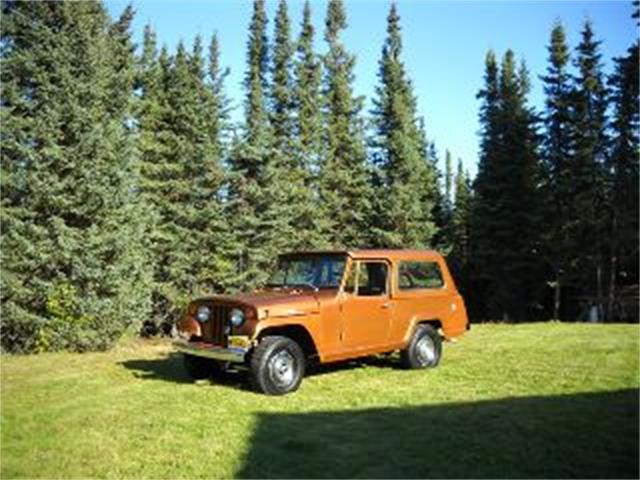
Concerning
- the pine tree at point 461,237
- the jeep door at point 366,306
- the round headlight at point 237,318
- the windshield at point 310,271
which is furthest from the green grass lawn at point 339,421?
the pine tree at point 461,237

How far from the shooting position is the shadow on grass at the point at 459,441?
24.3 feet

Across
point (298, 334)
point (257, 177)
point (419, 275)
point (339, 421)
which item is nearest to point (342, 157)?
point (257, 177)

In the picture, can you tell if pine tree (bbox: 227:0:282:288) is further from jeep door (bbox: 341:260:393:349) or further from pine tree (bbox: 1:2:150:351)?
jeep door (bbox: 341:260:393:349)

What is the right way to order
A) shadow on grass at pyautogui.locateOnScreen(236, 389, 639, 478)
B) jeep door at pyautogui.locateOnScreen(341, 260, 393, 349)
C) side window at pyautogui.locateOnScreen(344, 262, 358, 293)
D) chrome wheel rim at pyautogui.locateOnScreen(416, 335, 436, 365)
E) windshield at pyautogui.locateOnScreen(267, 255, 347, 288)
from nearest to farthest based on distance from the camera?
1. shadow on grass at pyautogui.locateOnScreen(236, 389, 639, 478)
2. jeep door at pyautogui.locateOnScreen(341, 260, 393, 349)
3. side window at pyautogui.locateOnScreen(344, 262, 358, 293)
4. windshield at pyautogui.locateOnScreen(267, 255, 347, 288)
5. chrome wheel rim at pyautogui.locateOnScreen(416, 335, 436, 365)

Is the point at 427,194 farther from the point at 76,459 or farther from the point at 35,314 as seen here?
the point at 76,459

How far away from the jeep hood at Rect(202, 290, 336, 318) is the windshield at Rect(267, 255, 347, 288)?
1.35 ft

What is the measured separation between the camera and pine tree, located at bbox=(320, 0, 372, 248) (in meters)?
46.9

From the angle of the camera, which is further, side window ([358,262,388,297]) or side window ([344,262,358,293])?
side window ([358,262,388,297])

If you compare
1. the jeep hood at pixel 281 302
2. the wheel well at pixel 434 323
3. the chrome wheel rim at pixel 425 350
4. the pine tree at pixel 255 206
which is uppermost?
the pine tree at pixel 255 206

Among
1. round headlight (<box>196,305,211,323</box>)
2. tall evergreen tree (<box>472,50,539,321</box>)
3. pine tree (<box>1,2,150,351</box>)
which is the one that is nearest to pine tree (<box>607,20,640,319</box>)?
tall evergreen tree (<box>472,50,539,321</box>)

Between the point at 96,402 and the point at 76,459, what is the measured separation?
2673mm

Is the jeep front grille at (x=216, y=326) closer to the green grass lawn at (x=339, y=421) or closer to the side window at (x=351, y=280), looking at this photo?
the green grass lawn at (x=339, y=421)

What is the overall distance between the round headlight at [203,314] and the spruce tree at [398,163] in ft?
110

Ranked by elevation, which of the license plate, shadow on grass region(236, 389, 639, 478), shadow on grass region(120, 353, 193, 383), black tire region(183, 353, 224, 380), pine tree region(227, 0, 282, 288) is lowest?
shadow on grass region(236, 389, 639, 478)
